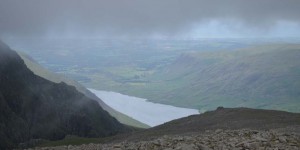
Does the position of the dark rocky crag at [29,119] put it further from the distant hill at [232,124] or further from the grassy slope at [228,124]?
the distant hill at [232,124]

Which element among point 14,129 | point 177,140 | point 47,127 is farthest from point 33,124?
point 177,140

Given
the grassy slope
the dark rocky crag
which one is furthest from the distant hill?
the dark rocky crag

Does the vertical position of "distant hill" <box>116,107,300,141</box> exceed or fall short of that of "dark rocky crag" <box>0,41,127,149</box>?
it falls short

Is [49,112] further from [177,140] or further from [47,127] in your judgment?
[177,140]

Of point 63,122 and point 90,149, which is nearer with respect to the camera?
point 90,149

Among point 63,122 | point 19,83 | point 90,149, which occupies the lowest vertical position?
point 90,149

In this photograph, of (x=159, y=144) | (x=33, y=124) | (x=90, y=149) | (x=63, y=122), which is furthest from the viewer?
(x=63, y=122)

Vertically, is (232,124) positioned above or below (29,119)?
below

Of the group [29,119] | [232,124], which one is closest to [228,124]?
[232,124]

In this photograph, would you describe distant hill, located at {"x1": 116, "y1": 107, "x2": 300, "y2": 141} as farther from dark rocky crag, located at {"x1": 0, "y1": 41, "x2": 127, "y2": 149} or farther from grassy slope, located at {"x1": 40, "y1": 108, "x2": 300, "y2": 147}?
dark rocky crag, located at {"x1": 0, "y1": 41, "x2": 127, "y2": 149}

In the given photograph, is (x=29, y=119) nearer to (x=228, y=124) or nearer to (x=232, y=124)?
(x=228, y=124)

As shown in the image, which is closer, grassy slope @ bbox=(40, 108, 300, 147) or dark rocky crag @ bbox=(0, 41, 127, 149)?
grassy slope @ bbox=(40, 108, 300, 147)
